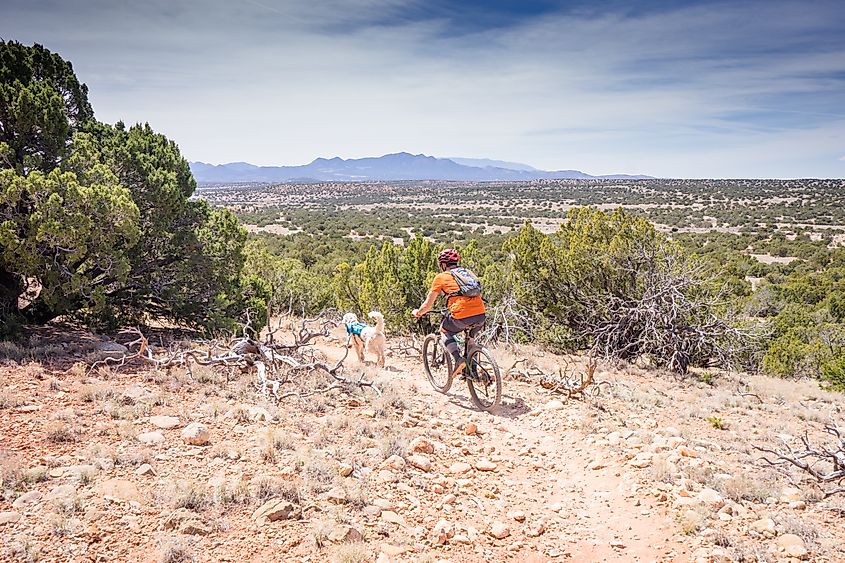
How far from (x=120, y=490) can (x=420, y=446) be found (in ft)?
8.54

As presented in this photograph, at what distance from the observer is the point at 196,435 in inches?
190

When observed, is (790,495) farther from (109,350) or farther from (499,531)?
(109,350)

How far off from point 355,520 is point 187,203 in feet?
24.9

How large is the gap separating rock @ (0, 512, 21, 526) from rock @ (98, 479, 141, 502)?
51 cm

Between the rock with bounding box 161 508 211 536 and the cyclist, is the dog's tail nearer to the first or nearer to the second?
the cyclist

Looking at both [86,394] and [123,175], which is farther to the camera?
[123,175]

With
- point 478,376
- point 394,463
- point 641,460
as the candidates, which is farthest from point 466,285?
point 641,460

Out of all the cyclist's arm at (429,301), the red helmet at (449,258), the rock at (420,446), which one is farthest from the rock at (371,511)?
the red helmet at (449,258)

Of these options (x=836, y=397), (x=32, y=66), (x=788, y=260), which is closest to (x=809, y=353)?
(x=836, y=397)

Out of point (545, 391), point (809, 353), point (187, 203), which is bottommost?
point (809, 353)

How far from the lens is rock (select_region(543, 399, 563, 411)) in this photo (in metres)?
6.75

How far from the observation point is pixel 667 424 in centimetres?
636

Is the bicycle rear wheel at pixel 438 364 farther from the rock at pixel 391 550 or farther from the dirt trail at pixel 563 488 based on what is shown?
the rock at pixel 391 550

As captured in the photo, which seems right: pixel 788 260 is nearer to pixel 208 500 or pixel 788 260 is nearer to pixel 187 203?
pixel 187 203
